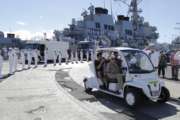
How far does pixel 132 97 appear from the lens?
874 centimetres

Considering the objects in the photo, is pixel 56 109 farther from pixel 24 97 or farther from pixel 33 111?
pixel 24 97

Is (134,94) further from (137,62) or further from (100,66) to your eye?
(100,66)

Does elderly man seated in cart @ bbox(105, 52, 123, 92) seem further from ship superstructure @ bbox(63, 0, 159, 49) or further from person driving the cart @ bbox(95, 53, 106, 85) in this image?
ship superstructure @ bbox(63, 0, 159, 49)

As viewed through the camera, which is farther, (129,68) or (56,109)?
(129,68)

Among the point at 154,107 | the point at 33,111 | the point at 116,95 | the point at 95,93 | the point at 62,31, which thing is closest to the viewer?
the point at 33,111

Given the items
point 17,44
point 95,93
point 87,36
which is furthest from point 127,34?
point 95,93

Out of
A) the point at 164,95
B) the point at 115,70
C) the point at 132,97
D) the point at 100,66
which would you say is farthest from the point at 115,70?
the point at 164,95

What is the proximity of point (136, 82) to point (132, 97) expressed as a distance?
477 millimetres

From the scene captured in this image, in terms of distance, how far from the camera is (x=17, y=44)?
229 ft

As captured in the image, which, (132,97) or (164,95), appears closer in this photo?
(132,97)

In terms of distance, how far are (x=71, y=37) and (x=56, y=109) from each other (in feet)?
170

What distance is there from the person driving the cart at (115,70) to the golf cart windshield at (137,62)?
1.11 feet

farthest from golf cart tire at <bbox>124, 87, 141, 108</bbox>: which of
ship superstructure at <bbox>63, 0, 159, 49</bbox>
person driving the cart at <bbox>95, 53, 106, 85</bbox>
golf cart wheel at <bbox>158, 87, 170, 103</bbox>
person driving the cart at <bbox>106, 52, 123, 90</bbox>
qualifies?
ship superstructure at <bbox>63, 0, 159, 49</bbox>

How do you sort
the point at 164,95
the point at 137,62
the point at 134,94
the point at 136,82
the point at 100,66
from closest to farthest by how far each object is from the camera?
1. the point at 134,94
2. the point at 136,82
3. the point at 164,95
4. the point at 137,62
5. the point at 100,66
